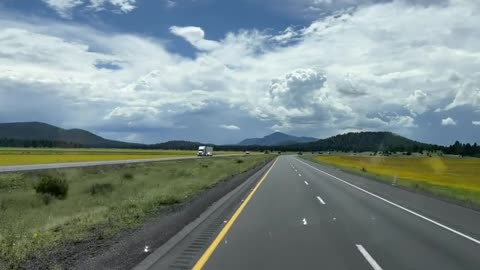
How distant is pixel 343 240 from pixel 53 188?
2002cm

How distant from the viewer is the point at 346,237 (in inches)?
416

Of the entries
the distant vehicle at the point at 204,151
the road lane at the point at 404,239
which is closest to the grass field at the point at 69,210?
the road lane at the point at 404,239

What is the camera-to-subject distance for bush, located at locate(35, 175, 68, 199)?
25.8 meters

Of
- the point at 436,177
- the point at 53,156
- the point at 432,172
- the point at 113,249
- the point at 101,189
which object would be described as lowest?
the point at 101,189

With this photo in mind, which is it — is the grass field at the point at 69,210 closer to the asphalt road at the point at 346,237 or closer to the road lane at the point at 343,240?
the asphalt road at the point at 346,237

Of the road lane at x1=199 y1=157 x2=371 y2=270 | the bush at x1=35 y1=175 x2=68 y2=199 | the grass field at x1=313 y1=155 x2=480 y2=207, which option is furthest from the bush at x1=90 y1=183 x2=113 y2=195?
the grass field at x1=313 y1=155 x2=480 y2=207

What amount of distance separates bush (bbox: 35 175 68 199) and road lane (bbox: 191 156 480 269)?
1363 centimetres

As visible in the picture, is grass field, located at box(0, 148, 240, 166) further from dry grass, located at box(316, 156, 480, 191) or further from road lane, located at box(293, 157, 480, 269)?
road lane, located at box(293, 157, 480, 269)

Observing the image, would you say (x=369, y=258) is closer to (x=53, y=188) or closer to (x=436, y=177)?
(x=53, y=188)

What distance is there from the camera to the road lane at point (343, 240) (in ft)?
26.4

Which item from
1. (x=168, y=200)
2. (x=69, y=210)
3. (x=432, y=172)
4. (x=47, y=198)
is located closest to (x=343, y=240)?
(x=168, y=200)

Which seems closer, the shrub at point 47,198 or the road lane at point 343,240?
the road lane at point 343,240

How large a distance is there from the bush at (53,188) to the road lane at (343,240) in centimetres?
1363

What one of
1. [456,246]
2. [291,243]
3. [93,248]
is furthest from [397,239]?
[93,248]
